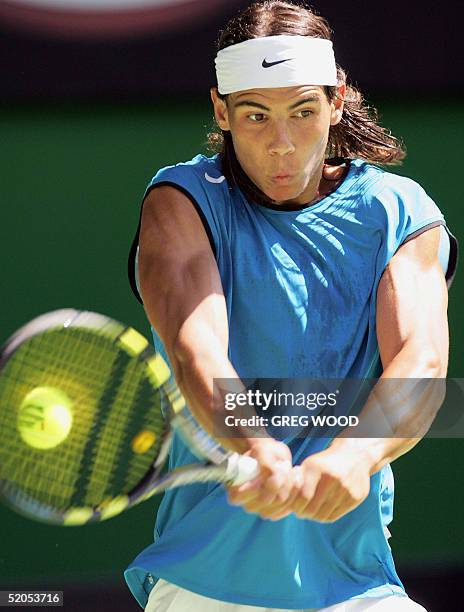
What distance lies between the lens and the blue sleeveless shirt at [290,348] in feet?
9.27

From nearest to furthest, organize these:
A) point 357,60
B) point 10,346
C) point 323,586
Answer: point 10,346 → point 323,586 → point 357,60

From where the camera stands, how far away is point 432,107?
4441 millimetres

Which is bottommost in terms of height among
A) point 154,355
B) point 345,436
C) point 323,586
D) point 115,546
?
point 115,546

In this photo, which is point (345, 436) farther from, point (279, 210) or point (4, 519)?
point (4, 519)

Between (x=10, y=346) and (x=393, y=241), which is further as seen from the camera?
(x=393, y=241)

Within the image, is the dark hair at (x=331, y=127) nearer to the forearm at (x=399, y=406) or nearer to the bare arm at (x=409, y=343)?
the bare arm at (x=409, y=343)

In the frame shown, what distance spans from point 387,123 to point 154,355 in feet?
6.73

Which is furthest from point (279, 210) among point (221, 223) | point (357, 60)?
point (357, 60)

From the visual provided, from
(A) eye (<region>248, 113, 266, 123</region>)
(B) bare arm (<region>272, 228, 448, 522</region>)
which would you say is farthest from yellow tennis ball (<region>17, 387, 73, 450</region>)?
(A) eye (<region>248, 113, 266, 123</region>)

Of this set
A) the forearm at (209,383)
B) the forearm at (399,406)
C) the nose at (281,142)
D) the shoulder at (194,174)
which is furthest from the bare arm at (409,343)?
the shoulder at (194,174)

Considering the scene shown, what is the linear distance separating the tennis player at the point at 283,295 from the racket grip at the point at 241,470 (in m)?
0.28

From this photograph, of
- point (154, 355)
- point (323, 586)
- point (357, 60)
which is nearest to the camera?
point (154, 355)

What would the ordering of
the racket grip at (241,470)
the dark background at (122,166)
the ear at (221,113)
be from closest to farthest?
1. the racket grip at (241,470)
2. the ear at (221,113)
3. the dark background at (122,166)

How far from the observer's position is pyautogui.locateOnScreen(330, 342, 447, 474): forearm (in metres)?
2.62
